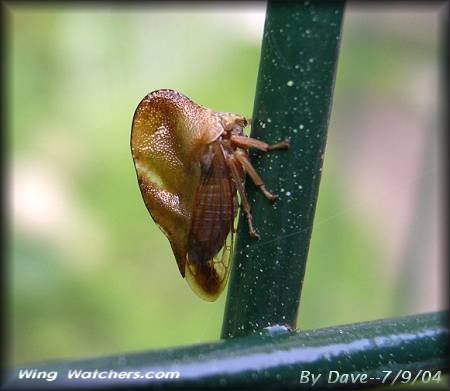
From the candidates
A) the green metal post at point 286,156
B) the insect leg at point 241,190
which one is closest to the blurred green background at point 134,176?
the insect leg at point 241,190

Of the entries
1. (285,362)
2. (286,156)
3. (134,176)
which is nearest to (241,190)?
(286,156)

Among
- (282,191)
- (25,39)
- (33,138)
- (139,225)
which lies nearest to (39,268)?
(139,225)

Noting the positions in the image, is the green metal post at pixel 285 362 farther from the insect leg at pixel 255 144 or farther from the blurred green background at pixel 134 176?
the blurred green background at pixel 134 176

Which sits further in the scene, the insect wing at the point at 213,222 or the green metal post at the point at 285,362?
the insect wing at the point at 213,222

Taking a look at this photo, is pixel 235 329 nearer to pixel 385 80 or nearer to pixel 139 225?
pixel 139 225

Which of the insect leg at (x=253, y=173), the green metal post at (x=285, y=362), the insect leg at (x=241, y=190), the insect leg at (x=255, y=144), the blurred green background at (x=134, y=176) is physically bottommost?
the blurred green background at (x=134, y=176)

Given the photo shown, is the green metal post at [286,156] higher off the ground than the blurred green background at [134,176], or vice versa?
the green metal post at [286,156]

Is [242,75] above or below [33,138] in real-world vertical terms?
above
